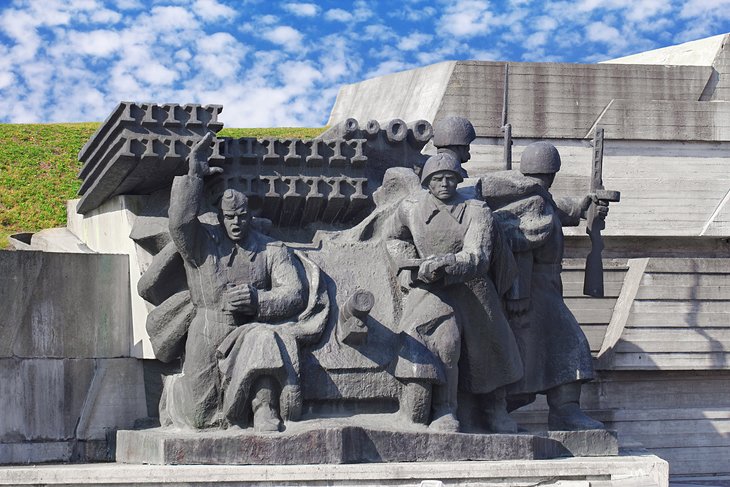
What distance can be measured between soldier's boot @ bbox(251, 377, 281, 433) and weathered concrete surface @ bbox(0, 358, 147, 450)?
6.25 ft

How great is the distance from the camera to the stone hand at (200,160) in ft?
37.0

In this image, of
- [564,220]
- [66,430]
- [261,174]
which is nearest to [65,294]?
[66,430]

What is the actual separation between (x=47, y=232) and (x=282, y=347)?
15.5ft

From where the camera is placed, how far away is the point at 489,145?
18641mm

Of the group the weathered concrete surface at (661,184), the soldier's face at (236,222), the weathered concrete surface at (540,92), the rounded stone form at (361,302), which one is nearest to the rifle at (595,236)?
the rounded stone form at (361,302)

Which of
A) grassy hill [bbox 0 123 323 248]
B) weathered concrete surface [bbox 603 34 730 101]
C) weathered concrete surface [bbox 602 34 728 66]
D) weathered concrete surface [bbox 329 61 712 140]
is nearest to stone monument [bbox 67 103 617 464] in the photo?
weathered concrete surface [bbox 329 61 712 140]

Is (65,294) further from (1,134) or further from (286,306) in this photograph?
(1,134)

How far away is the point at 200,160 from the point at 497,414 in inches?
120

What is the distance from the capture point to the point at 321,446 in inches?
427

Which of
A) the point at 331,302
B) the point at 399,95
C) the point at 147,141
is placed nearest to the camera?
the point at 331,302

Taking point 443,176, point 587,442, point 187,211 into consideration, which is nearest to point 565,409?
point 587,442

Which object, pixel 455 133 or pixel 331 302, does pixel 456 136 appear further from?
pixel 331 302

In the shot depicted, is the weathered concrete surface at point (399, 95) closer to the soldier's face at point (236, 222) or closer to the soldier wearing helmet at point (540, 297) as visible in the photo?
the soldier wearing helmet at point (540, 297)

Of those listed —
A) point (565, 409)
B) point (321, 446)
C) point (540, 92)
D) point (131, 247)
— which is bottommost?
point (321, 446)
